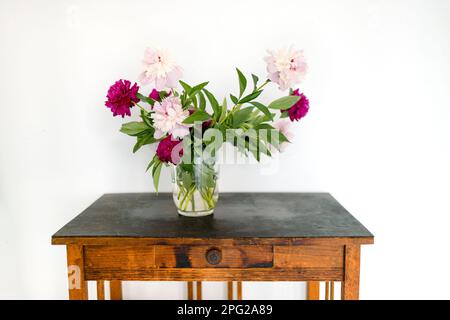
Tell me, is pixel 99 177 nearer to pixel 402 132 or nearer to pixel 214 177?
pixel 214 177

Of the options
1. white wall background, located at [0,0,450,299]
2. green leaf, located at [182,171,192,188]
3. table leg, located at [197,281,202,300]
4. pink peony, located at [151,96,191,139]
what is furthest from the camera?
table leg, located at [197,281,202,300]

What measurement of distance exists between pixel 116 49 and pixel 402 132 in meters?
0.98

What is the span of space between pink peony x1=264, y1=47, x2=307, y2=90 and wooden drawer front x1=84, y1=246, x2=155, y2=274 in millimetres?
528

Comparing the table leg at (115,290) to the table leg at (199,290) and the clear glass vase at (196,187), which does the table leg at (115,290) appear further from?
the clear glass vase at (196,187)

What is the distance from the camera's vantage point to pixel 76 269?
3.49 ft

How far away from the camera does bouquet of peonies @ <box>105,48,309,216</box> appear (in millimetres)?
1055

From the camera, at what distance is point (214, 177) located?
1.17m

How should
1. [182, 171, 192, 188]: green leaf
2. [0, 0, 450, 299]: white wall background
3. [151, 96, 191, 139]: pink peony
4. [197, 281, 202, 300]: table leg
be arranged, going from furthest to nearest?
[197, 281, 202, 300]: table leg, [0, 0, 450, 299]: white wall background, [182, 171, 192, 188]: green leaf, [151, 96, 191, 139]: pink peony

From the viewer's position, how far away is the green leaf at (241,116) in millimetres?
1119

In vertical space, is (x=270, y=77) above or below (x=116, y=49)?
below

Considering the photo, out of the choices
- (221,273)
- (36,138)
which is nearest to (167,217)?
(221,273)

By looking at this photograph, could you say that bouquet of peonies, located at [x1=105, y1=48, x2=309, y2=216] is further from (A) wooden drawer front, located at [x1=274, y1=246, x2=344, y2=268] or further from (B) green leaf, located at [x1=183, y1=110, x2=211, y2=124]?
(A) wooden drawer front, located at [x1=274, y1=246, x2=344, y2=268]

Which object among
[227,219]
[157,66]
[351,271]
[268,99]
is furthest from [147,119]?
[351,271]

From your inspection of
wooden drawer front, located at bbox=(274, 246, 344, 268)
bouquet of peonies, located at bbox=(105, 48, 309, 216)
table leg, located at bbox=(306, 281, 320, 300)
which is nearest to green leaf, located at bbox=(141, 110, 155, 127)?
bouquet of peonies, located at bbox=(105, 48, 309, 216)
